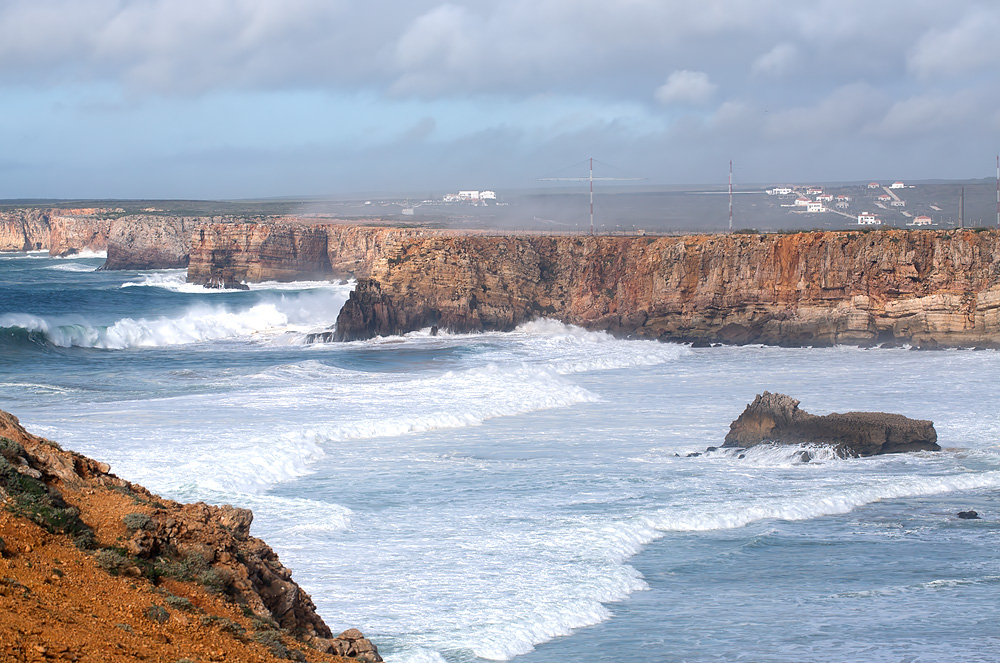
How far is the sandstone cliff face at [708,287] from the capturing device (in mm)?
39469

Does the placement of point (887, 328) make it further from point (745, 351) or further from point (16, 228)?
point (16, 228)

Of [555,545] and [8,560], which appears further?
[555,545]

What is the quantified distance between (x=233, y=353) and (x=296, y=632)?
3409 centimetres

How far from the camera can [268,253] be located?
73.8 meters

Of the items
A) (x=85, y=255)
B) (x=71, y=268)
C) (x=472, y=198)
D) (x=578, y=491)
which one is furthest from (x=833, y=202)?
(x=578, y=491)

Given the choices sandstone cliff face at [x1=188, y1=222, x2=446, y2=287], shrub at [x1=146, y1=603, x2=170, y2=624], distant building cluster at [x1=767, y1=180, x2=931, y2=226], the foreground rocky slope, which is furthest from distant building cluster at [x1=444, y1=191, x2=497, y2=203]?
shrub at [x1=146, y1=603, x2=170, y2=624]

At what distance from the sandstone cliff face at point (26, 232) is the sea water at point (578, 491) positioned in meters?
89.7

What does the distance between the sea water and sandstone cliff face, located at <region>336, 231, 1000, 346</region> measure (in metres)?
2.93

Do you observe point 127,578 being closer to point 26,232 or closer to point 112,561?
point 112,561

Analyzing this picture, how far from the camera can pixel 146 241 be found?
90688 millimetres

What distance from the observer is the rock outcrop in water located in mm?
20734

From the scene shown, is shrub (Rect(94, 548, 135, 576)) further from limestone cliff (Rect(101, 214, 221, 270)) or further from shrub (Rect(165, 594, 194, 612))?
limestone cliff (Rect(101, 214, 221, 270))

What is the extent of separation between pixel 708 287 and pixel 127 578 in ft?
126

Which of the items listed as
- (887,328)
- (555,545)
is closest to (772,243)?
(887,328)
